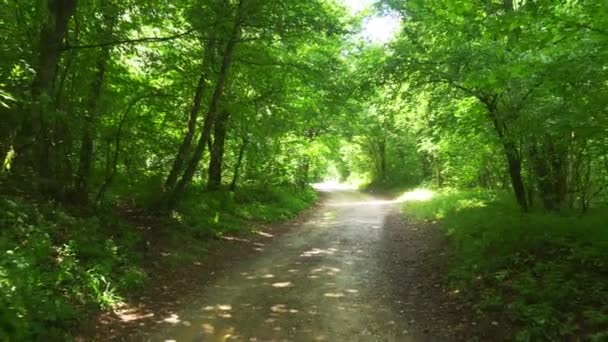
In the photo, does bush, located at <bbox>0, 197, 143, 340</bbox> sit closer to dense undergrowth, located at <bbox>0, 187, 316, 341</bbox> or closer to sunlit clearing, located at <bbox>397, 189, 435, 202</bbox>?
dense undergrowth, located at <bbox>0, 187, 316, 341</bbox>

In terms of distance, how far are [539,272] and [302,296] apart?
3.72m

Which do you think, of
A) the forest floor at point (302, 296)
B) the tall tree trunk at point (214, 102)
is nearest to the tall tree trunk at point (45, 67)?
the forest floor at point (302, 296)

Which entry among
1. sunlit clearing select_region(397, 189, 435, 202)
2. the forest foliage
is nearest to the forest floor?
the forest foliage

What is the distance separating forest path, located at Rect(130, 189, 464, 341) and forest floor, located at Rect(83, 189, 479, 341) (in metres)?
0.02

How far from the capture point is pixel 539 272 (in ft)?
22.4

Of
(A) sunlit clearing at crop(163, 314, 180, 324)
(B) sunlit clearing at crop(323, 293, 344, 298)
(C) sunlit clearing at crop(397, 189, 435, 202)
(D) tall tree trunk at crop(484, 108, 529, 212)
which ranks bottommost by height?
(A) sunlit clearing at crop(163, 314, 180, 324)

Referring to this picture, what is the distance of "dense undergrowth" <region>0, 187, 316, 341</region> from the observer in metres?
5.46

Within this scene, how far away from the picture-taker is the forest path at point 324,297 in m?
6.33

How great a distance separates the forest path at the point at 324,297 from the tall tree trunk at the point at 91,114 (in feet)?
11.7

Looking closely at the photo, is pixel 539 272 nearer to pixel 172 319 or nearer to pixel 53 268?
pixel 172 319

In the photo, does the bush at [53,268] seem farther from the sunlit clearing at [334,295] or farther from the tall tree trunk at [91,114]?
the sunlit clearing at [334,295]

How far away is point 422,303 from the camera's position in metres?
7.55

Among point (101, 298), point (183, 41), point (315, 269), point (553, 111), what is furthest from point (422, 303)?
point (183, 41)

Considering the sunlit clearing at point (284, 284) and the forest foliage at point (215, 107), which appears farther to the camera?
the sunlit clearing at point (284, 284)
